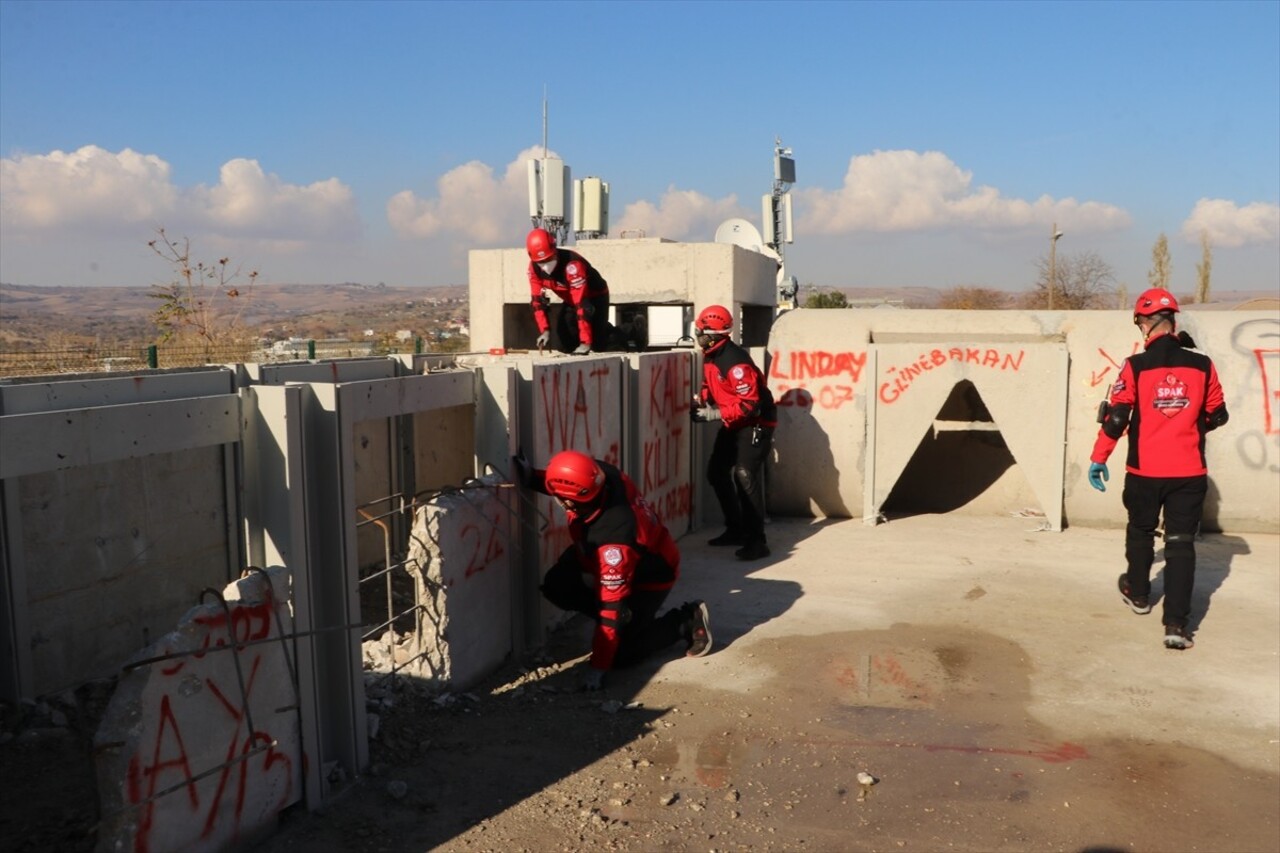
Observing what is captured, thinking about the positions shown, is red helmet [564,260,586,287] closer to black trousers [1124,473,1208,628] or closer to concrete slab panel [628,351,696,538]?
concrete slab panel [628,351,696,538]

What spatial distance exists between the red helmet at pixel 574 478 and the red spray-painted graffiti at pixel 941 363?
495 centimetres

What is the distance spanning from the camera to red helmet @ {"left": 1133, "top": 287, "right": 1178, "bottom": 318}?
21.6 feet

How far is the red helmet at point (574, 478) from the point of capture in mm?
5367

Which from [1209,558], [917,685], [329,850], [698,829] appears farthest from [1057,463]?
[329,850]

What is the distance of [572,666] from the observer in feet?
19.6

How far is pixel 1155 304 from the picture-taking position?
6.63 m

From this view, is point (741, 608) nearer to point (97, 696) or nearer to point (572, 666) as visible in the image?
point (572, 666)

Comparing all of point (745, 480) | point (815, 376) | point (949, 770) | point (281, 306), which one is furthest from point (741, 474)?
point (281, 306)

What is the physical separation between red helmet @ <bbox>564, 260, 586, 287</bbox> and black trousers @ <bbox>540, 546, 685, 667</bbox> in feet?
11.0

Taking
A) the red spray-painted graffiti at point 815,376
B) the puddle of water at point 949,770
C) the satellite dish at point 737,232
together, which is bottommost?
the puddle of water at point 949,770

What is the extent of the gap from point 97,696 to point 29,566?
28.0 inches

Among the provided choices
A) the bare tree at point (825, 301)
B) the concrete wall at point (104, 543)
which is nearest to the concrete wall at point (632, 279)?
the concrete wall at point (104, 543)

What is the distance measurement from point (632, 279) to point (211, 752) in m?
9.98

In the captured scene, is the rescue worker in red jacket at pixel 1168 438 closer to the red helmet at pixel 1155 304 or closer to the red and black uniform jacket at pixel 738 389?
the red helmet at pixel 1155 304
